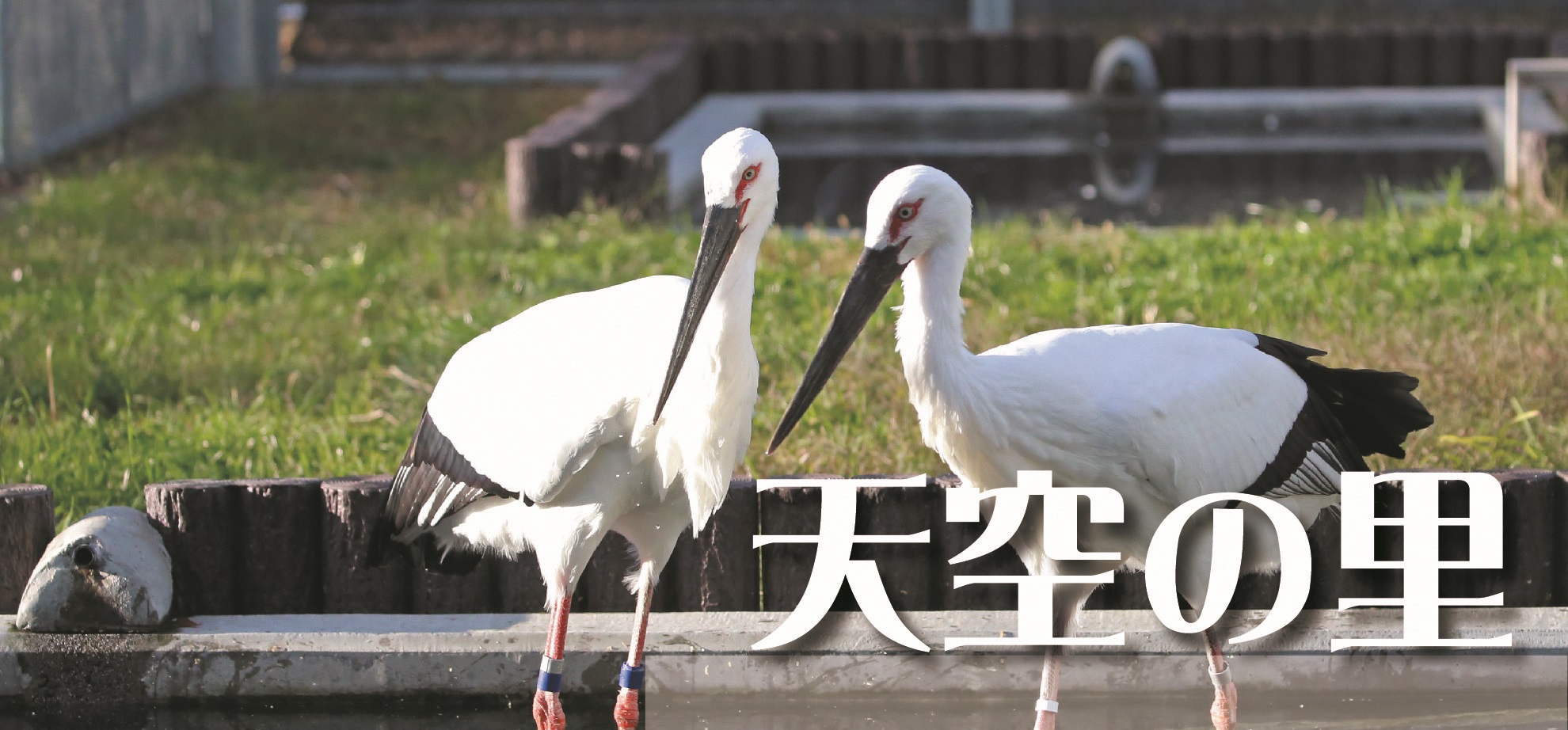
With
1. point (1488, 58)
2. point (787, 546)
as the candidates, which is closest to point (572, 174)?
point (787, 546)

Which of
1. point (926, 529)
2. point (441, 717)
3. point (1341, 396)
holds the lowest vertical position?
point (441, 717)

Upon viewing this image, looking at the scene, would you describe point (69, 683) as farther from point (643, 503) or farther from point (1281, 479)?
point (1281, 479)

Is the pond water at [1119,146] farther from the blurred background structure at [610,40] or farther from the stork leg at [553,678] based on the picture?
the stork leg at [553,678]

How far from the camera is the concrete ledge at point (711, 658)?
3527mm

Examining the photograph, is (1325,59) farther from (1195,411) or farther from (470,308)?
(1195,411)

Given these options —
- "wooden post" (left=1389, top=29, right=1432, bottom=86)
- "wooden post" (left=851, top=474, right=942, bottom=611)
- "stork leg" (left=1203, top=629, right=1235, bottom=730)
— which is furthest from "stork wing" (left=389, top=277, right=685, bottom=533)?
"wooden post" (left=1389, top=29, right=1432, bottom=86)

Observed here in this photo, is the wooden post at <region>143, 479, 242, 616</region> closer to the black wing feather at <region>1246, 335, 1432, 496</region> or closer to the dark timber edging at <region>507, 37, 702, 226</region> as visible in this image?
the black wing feather at <region>1246, 335, 1432, 496</region>

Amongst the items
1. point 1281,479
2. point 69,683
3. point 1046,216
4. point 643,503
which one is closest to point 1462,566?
point 1281,479

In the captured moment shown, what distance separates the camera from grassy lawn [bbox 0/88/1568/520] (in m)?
4.59

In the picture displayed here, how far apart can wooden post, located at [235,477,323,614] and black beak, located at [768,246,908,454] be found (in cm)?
112

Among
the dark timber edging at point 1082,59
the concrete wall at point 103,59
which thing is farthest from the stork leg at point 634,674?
the dark timber edging at point 1082,59

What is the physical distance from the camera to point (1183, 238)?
638cm

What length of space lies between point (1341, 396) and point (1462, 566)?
0.39m

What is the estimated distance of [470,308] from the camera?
18.7 ft
